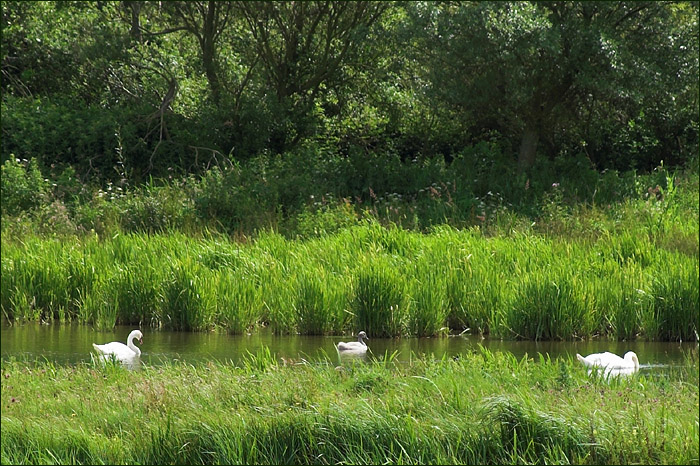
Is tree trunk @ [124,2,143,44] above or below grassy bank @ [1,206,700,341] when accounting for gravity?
above

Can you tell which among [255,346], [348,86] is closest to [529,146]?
[348,86]

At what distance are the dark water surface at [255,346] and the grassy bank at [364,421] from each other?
6.93ft

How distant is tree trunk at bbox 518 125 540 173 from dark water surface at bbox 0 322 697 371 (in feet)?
34.9

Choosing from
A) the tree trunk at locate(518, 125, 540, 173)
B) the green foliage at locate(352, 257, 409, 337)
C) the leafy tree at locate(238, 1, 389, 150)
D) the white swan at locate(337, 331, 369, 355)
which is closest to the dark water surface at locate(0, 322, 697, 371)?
the white swan at locate(337, 331, 369, 355)

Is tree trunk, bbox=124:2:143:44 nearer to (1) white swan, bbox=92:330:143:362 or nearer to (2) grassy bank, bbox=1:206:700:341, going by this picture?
(2) grassy bank, bbox=1:206:700:341

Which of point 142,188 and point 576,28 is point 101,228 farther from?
point 576,28

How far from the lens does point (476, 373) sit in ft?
24.7

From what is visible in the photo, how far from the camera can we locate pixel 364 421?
642cm

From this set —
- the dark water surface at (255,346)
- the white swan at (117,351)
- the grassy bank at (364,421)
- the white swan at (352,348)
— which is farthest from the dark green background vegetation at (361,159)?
the grassy bank at (364,421)

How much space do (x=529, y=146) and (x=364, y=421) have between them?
15.7 meters

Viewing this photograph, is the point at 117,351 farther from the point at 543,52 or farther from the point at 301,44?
the point at 301,44

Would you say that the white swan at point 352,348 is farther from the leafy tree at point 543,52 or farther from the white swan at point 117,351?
the leafy tree at point 543,52

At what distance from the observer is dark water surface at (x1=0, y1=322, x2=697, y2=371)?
970 cm

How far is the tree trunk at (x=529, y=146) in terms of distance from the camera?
21188 mm
